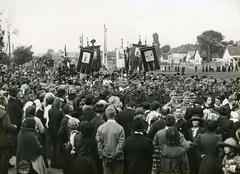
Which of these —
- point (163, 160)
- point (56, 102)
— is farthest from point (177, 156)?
point (56, 102)

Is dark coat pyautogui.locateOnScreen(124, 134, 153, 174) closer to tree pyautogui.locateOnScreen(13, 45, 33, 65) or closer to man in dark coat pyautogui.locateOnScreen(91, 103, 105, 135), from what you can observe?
man in dark coat pyautogui.locateOnScreen(91, 103, 105, 135)

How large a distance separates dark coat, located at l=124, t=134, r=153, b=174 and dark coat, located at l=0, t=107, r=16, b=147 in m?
2.60

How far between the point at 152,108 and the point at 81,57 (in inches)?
367

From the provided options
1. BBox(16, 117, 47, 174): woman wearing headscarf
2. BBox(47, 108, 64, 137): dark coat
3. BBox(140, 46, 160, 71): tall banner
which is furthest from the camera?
BBox(140, 46, 160, 71): tall banner

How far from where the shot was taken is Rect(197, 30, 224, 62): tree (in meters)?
81.8

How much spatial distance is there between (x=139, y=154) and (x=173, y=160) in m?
0.58

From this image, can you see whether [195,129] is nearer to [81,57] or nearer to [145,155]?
[145,155]

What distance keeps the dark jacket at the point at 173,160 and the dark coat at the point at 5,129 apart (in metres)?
3.21

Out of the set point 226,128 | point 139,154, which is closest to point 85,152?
point 139,154

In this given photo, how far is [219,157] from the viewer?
21.4 ft

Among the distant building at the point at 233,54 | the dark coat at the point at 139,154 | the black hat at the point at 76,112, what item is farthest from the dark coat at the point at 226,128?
the distant building at the point at 233,54

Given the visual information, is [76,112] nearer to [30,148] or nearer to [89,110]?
[89,110]

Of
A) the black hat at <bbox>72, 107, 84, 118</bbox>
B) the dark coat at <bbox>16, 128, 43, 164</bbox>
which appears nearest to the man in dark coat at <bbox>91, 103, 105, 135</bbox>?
the black hat at <bbox>72, 107, 84, 118</bbox>

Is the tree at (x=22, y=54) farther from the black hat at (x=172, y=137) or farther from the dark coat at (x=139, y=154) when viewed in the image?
the black hat at (x=172, y=137)
